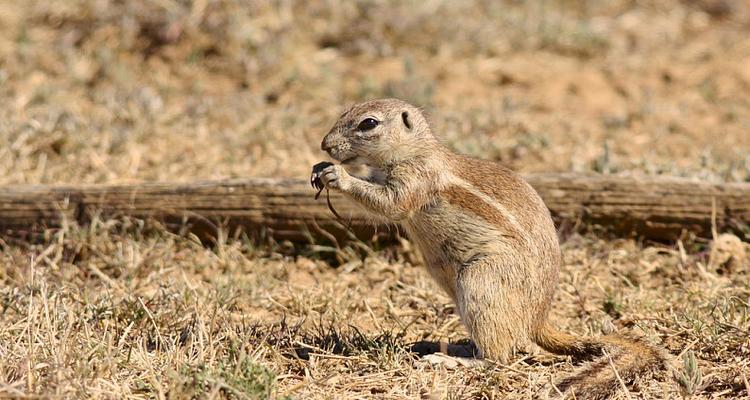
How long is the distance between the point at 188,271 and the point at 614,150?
10.7 ft

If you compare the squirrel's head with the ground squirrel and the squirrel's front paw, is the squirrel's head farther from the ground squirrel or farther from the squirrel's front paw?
the squirrel's front paw

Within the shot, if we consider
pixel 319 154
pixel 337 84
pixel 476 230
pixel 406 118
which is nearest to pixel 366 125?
pixel 406 118

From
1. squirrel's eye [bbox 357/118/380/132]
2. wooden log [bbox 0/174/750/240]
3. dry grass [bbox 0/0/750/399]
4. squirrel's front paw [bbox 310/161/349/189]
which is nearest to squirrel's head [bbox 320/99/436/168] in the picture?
squirrel's eye [bbox 357/118/380/132]

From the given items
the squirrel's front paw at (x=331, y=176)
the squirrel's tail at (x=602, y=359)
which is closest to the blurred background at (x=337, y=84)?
the squirrel's front paw at (x=331, y=176)

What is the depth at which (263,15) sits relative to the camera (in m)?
8.58

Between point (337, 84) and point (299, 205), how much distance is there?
9.01ft

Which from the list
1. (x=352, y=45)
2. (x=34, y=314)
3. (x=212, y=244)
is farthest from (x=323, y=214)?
(x=352, y=45)

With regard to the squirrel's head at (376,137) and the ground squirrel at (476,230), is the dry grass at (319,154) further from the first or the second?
the squirrel's head at (376,137)

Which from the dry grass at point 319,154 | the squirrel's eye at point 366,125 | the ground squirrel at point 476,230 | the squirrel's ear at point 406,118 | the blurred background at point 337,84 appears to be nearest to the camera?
the dry grass at point 319,154

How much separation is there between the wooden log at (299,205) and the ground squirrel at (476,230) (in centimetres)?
96

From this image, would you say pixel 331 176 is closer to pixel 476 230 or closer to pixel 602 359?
pixel 476 230

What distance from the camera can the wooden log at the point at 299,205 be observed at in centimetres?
540

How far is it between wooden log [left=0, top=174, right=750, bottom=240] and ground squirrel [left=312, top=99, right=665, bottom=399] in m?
0.96

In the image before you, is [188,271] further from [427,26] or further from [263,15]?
[427,26]
